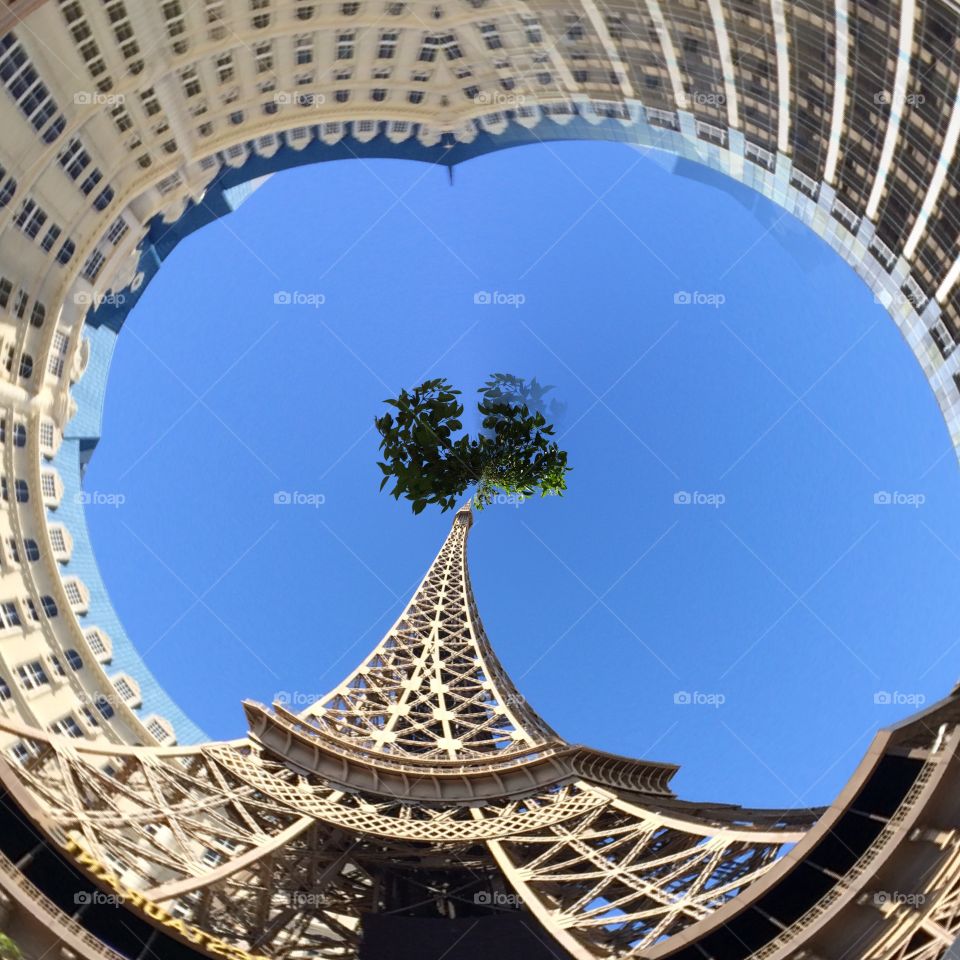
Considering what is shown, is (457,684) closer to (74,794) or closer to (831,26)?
(74,794)

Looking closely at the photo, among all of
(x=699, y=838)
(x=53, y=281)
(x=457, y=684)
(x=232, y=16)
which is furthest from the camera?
(x=457, y=684)

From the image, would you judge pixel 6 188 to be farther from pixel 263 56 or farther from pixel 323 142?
pixel 323 142

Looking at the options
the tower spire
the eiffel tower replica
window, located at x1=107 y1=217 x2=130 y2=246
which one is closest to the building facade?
window, located at x1=107 y1=217 x2=130 y2=246

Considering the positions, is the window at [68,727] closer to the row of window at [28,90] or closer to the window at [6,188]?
the window at [6,188]

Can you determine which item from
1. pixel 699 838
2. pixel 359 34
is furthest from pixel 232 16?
pixel 699 838

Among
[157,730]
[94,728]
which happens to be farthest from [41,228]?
[157,730]

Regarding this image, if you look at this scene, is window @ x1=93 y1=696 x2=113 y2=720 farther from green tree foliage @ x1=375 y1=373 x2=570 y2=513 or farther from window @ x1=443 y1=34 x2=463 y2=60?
window @ x1=443 y1=34 x2=463 y2=60

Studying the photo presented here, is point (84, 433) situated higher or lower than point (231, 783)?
higher

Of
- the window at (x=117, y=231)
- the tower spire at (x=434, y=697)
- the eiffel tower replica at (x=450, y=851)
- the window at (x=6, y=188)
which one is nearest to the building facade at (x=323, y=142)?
the window at (x=6, y=188)
